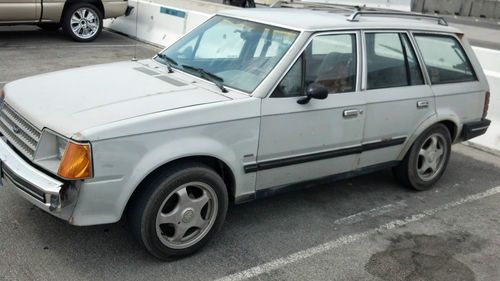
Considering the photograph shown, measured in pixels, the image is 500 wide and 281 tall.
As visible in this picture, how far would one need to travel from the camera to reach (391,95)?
4.62m

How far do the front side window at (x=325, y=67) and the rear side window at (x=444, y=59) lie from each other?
917 mm

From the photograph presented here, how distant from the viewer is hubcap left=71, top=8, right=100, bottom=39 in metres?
11.1

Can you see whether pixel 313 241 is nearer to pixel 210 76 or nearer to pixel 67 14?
pixel 210 76

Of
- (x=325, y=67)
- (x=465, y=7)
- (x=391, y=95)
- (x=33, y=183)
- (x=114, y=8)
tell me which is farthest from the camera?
(x=465, y=7)

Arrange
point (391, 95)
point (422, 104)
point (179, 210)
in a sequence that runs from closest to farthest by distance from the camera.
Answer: point (179, 210) < point (391, 95) < point (422, 104)

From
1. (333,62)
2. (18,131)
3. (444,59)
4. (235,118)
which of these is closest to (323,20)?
(333,62)

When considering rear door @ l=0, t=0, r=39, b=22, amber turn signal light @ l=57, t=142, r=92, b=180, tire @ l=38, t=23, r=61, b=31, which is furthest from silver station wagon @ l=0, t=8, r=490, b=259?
tire @ l=38, t=23, r=61, b=31

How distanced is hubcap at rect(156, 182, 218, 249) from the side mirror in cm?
96

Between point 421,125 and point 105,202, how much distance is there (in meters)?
2.94

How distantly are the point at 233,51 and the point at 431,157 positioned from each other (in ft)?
7.39

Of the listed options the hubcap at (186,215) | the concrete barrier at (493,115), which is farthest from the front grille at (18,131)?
the concrete barrier at (493,115)

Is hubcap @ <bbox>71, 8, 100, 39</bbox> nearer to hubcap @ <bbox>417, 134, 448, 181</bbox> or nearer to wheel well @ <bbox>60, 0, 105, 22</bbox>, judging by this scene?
wheel well @ <bbox>60, 0, 105, 22</bbox>

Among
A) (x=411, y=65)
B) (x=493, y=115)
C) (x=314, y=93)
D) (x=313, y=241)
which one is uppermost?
(x=411, y=65)

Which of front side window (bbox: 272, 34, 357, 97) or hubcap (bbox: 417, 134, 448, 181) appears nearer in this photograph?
front side window (bbox: 272, 34, 357, 97)
